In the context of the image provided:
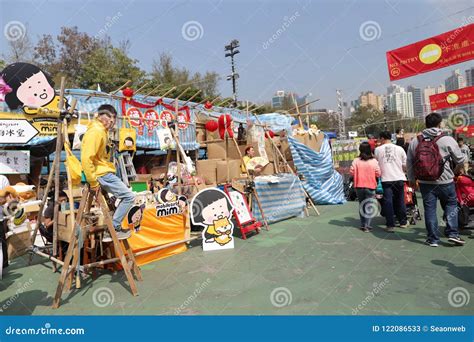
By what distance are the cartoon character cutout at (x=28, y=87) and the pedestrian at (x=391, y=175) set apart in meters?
7.05

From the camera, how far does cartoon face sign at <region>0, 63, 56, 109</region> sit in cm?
764

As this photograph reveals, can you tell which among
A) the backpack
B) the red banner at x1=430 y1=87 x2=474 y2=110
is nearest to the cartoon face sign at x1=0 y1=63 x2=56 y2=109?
the backpack

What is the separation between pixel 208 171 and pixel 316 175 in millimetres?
2979

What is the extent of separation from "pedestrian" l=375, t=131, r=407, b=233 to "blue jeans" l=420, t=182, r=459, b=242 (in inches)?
36.8

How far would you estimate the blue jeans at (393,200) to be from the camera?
18.0 feet

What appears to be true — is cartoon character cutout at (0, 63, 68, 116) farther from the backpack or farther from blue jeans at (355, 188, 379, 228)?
the backpack

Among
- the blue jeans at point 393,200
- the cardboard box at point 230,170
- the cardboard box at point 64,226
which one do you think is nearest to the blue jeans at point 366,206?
the blue jeans at point 393,200

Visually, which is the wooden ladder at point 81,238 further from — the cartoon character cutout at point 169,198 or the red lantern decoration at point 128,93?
the red lantern decoration at point 128,93

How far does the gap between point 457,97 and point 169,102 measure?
42.2 feet

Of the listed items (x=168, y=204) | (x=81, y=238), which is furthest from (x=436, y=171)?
(x=81, y=238)

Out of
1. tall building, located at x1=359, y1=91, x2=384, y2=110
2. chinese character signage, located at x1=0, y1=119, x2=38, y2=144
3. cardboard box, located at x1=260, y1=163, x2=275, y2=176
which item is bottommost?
cardboard box, located at x1=260, y1=163, x2=275, y2=176

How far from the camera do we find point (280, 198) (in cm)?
712

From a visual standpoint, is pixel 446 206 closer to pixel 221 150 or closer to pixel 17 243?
pixel 221 150

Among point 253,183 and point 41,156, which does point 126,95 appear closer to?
point 41,156
